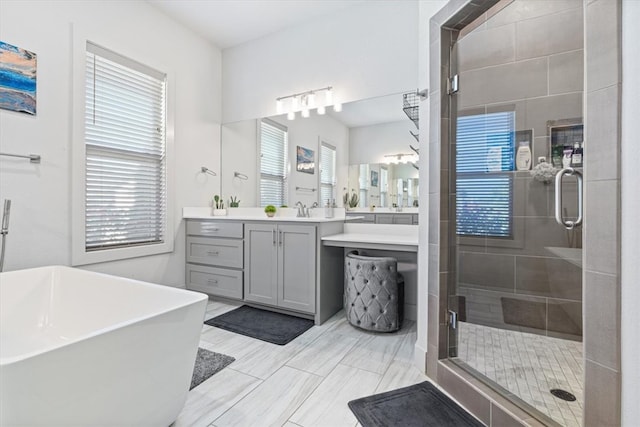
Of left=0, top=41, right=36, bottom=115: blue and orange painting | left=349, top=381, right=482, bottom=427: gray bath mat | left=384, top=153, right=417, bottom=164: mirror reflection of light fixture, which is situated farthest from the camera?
left=384, top=153, right=417, bottom=164: mirror reflection of light fixture

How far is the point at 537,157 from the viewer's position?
2047 mm

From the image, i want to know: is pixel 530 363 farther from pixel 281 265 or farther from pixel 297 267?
pixel 281 265

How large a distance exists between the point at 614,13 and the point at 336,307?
2.49 metres

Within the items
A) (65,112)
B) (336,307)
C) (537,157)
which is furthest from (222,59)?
(537,157)

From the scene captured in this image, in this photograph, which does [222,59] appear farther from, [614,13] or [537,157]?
[614,13]

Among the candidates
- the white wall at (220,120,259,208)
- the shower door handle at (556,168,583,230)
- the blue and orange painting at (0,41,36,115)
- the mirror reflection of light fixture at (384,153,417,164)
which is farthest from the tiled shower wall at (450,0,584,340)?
the blue and orange painting at (0,41,36,115)

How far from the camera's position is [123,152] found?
2779 millimetres

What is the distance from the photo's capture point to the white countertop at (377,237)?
2.30 meters

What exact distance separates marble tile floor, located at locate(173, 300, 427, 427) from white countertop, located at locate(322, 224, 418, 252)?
69 cm

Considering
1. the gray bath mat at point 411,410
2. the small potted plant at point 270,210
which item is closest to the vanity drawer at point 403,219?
the small potted plant at point 270,210

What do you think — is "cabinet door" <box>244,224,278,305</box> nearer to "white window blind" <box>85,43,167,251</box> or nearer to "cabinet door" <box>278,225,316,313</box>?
"cabinet door" <box>278,225,316,313</box>

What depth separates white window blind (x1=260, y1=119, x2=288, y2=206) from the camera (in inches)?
133

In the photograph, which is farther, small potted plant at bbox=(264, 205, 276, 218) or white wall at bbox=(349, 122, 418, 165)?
small potted plant at bbox=(264, 205, 276, 218)
